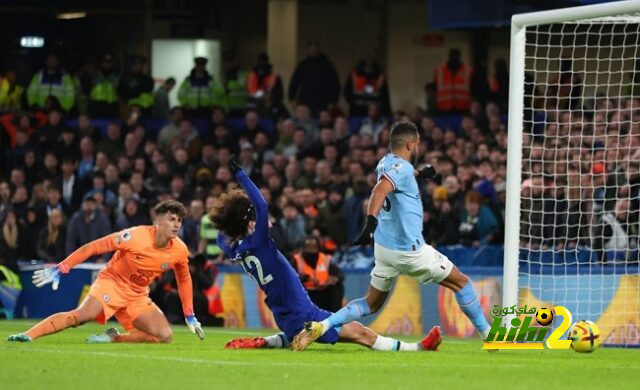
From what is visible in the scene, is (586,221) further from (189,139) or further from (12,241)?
(12,241)

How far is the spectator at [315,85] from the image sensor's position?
24984mm

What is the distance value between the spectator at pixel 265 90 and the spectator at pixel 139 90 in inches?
73.2

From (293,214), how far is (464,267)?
3120 mm

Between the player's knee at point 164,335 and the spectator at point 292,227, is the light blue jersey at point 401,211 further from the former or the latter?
the spectator at point 292,227

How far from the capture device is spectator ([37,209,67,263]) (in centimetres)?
2238

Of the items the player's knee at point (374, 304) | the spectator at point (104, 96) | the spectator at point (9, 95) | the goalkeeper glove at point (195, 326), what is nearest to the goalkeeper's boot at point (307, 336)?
the player's knee at point (374, 304)

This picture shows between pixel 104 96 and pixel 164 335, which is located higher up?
pixel 104 96

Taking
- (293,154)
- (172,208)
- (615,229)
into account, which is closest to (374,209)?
(172,208)

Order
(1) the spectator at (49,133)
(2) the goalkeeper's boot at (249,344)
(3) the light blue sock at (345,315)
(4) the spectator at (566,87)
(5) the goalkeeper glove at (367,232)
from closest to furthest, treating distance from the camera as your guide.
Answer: (5) the goalkeeper glove at (367,232)
(3) the light blue sock at (345,315)
(2) the goalkeeper's boot at (249,344)
(4) the spectator at (566,87)
(1) the spectator at (49,133)

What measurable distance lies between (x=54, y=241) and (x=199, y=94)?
189 inches

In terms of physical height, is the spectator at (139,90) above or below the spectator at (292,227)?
above

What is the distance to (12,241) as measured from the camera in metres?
22.4

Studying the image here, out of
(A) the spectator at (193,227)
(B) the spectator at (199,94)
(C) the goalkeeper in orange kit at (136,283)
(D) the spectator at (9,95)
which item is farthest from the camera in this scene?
(D) the spectator at (9,95)

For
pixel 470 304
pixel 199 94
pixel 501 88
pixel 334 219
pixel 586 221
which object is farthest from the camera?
pixel 199 94
